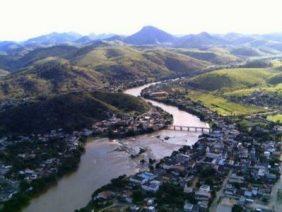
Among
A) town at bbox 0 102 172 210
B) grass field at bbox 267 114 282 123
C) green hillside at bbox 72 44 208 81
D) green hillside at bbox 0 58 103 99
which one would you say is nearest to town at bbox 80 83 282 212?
town at bbox 0 102 172 210

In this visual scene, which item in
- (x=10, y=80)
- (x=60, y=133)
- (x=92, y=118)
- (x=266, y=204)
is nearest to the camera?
(x=266, y=204)

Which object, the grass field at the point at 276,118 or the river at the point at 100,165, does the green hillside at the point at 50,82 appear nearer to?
the river at the point at 100,165

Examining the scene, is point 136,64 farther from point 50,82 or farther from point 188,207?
point 188,207

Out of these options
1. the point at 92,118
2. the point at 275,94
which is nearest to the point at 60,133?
the point at 92,118

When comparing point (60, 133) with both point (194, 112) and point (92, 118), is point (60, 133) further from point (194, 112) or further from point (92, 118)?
point (194, 112)

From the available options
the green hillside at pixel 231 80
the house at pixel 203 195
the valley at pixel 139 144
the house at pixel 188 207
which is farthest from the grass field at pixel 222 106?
the house at pixel 188 207

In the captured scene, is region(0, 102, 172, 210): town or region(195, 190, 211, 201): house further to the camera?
region(0, 102, 172, 210): town

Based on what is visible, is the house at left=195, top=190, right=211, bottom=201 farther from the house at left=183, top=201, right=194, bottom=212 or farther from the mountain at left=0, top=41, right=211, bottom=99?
the mountain at left=0, top=41, right=211, bottom=99
